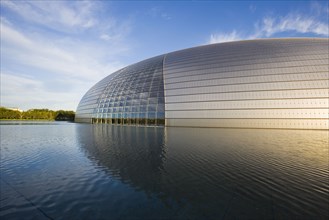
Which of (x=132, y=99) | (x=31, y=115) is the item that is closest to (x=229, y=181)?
(x=132, y=99)

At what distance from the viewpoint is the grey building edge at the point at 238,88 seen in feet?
91.4

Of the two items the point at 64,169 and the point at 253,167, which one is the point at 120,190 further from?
the point at 253,167

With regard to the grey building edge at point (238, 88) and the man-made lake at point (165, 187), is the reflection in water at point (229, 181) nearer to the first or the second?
the man-made lake at point (165, 187)

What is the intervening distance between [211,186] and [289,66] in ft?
98.2

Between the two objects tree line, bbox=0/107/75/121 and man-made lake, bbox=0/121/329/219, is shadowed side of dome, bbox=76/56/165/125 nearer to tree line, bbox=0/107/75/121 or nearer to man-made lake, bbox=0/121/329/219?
man-made lake, bbox=0/121/329/219

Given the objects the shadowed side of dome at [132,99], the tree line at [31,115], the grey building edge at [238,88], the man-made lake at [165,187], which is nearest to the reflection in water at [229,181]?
the man-made lake at [165,187]

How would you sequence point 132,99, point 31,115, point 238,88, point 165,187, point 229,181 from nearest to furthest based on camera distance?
point 165,187 < point 229,181 < point 238,88 < point 132,99 < point 31,115

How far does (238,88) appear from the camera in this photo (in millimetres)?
30500

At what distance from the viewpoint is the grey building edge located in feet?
91.4

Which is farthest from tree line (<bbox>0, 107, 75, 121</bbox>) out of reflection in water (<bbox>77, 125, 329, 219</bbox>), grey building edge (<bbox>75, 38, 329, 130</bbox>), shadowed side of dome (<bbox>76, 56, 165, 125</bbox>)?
reflection in water (<bbox>77, 125, 329, 219</bbox>)

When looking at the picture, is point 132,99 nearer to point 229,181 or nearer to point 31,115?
point 229,181

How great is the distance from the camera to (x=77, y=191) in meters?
6.35

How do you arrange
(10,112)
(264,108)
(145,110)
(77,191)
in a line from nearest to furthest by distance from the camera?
(77,191) → (264,108) → (145,110) → (10,112)

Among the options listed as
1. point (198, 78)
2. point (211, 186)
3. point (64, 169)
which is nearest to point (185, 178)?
point (211, 186)
